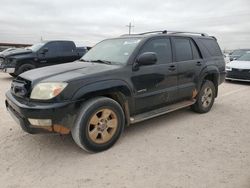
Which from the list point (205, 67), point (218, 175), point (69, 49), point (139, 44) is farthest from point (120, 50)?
point (69, 49)

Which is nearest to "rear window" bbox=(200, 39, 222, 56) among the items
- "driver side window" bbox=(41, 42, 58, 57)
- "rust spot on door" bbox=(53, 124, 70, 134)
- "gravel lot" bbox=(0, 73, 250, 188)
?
"gravel lot" bbox=(0, 73, 250, 188)

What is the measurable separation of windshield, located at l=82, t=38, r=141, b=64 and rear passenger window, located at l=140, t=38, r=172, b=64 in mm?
219

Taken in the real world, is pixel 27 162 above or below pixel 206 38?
below

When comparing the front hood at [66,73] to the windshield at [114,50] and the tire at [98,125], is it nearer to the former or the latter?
the windshield at [114,50]

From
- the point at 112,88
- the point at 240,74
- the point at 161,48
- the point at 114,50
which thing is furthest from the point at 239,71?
the point at 112,88

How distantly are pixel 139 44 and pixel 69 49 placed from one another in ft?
26.0

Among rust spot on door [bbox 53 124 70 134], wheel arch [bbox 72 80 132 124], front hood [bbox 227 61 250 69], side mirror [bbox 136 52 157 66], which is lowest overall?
rust spot on door [bbox 53 124 70 134]

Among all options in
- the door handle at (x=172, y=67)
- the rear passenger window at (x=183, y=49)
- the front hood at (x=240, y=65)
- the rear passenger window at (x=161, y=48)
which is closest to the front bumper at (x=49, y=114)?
the rear passenger window at (x=161, y=48)

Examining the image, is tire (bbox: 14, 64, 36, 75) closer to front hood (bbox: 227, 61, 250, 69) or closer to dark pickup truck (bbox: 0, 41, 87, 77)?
dark pickup truck (bbox: 0, 41, 87, 77)

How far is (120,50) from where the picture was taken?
4.45 meters

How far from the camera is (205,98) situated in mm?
5746

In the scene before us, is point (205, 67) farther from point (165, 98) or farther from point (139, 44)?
point (139, 44)

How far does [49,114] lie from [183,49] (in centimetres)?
312

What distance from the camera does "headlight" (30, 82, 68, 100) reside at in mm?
3299
